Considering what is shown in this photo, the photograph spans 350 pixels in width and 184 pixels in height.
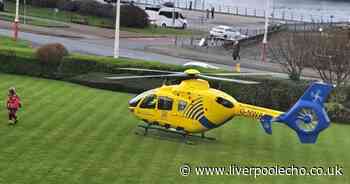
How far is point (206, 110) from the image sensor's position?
26750 millimetres

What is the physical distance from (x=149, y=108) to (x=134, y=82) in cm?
Answer: 930

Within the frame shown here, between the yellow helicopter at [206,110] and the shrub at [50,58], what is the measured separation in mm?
11830

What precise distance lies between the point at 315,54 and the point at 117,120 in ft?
52.6

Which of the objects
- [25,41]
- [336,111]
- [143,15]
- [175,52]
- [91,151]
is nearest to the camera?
[91,151]

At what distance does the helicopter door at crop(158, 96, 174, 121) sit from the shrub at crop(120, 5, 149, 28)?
42586 mm

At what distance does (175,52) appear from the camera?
2263 inches

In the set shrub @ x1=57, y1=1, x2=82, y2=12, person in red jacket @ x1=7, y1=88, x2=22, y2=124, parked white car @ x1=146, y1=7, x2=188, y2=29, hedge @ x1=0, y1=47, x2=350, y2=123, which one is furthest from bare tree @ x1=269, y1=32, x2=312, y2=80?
shrub @ x1=57, y1=1, x2=82, y2=12

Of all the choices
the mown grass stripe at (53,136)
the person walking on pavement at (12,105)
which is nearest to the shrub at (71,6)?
the mown grass stripe at (53,136)

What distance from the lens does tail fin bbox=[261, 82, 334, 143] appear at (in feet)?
81.3

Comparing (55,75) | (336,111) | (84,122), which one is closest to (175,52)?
(55,75)

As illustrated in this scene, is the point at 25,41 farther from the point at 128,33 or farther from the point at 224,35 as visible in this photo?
the point at 224,35

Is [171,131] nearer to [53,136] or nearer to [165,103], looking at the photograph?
[165,103]

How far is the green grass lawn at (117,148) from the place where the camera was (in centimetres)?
2245

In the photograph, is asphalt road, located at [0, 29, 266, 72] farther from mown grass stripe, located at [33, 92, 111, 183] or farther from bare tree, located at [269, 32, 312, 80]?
mown grass stripe, located at [33, 92, 111, 183]
